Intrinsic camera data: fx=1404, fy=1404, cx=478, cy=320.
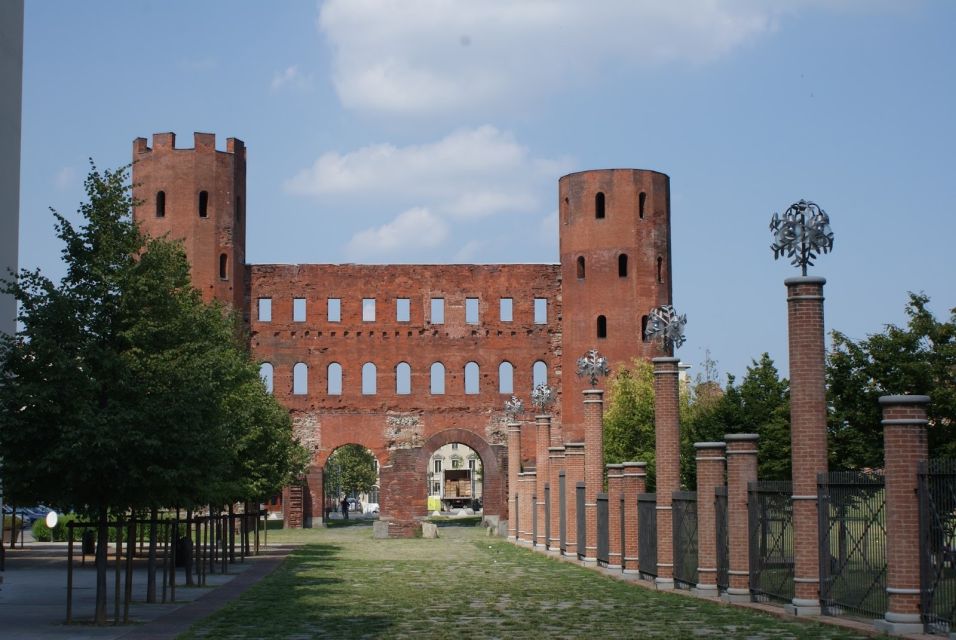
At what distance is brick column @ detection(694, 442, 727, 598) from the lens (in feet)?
74.9

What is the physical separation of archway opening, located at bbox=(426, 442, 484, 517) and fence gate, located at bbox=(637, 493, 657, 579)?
7452cm

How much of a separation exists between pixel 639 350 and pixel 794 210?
4287cm

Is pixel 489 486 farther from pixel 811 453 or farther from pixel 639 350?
pixel 811 453

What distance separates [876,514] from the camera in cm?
1698

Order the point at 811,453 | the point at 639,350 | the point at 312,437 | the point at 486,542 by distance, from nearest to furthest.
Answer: the point at 811,453 → the point at 486,542 → the point at 639,350 → the point at 312,437

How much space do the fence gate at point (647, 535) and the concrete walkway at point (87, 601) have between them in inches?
302

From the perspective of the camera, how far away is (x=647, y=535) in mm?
27266

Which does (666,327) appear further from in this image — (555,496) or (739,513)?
(555,496)

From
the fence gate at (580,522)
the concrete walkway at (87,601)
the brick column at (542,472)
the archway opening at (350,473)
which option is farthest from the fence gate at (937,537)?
the archway opening at (350,473)

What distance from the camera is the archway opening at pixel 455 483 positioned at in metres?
109

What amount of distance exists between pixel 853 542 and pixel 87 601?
502 inches

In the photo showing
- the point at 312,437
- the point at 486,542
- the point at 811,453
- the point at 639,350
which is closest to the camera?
the point at 811,453

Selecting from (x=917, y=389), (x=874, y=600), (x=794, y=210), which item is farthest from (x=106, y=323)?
(x=917, y=389)

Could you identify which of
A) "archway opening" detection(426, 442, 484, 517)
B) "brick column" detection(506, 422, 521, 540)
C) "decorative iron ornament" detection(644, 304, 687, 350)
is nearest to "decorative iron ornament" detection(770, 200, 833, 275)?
"decorative iron ornament" detection(644, 304, 687, 350)
